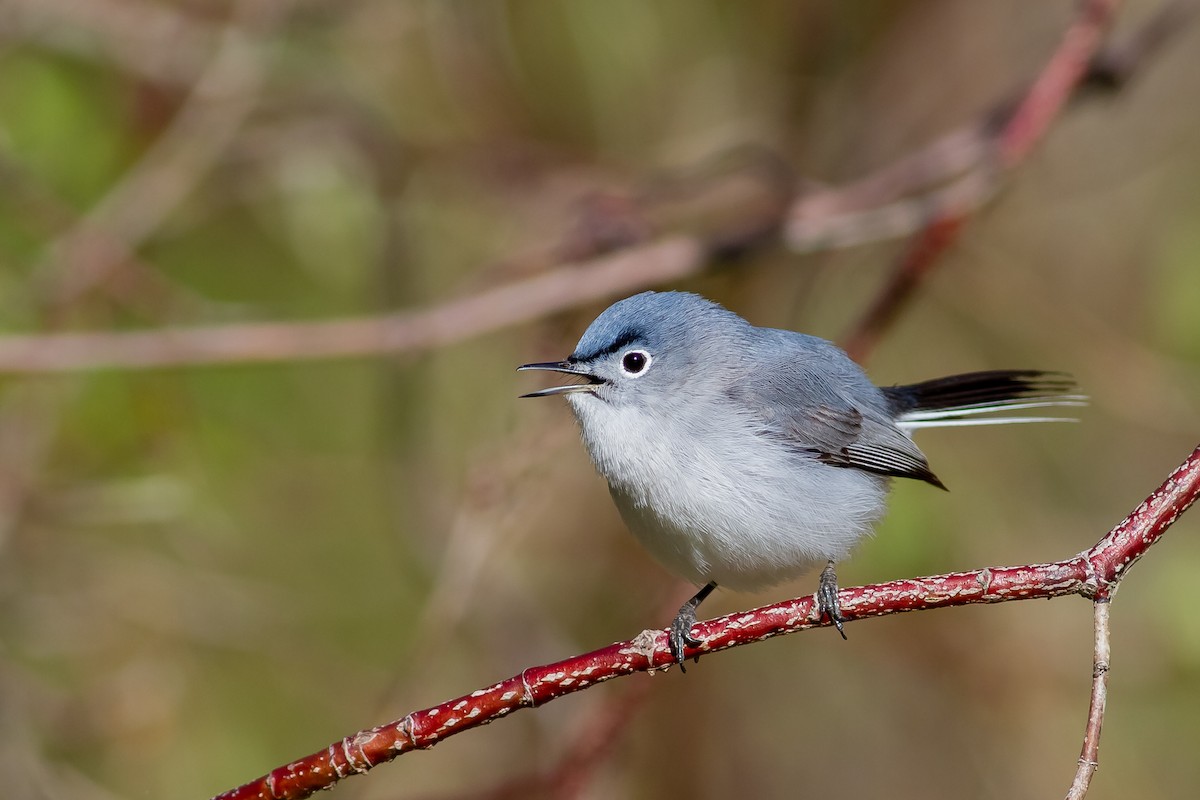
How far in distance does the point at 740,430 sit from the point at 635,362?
0.32 meters

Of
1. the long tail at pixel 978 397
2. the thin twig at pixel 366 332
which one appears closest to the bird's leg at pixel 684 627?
the long tail at pixel 978 397

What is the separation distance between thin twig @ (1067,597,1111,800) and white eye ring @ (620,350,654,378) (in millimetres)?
1472

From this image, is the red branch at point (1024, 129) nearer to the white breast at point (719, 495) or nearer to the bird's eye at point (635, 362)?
the white breast at point (719, 495)

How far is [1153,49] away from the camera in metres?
3.50

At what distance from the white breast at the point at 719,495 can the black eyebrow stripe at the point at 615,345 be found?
112 millimetres

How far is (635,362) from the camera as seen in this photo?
2873 mm

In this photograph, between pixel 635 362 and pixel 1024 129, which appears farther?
pixel 1024 129

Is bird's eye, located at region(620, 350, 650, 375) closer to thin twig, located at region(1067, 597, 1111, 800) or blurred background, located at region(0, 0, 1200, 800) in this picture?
blurred background, located at region(0, 0, 1200, 800)

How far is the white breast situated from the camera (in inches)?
101

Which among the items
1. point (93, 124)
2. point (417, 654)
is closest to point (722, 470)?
point (417, 654)

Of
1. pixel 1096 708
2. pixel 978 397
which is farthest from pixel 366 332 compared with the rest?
pixel 1096 708

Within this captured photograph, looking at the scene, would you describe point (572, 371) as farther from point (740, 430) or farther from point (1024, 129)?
point (1024, 129)

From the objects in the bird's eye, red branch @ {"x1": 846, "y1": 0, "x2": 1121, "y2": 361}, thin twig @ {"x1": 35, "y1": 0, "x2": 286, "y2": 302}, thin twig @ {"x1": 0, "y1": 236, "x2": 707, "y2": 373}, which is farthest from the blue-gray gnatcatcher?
thin twig @ {"x1": 35, "y1": 0, "x2": 286, "y2": 302}

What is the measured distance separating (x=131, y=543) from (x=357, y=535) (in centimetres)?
82
